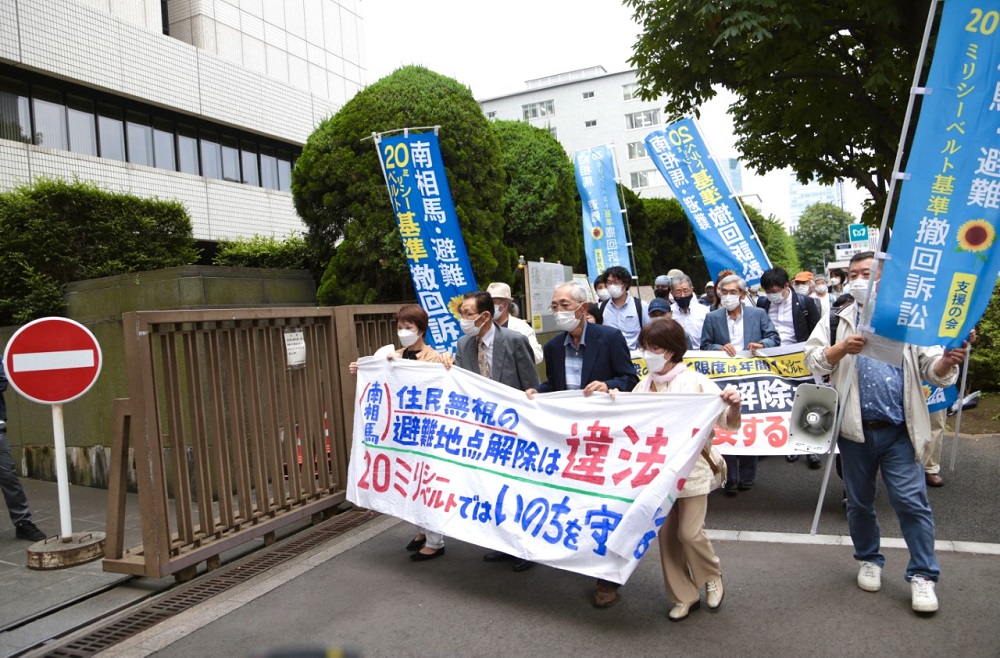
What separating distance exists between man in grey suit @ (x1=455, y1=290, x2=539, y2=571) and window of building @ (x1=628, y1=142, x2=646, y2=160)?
52786 mm

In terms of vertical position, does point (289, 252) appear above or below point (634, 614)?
above

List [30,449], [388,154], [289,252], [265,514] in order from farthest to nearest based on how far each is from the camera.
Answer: [289,252] < [30,449] < [388,154] < [265,514]

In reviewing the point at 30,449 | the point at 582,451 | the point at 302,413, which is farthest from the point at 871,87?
the point at 30,449

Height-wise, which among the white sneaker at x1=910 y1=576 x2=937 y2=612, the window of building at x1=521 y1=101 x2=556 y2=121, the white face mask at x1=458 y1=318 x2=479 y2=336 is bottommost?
the white sneaker at x1=910 y1=576 x2=937 y2=612

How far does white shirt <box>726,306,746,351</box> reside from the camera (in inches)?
274

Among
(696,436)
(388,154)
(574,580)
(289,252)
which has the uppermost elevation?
(388,154)

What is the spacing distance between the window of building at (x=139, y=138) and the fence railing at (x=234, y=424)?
1349 centimetres

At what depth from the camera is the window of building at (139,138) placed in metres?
17.5

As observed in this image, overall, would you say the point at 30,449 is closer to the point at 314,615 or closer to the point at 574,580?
the point at 314,615

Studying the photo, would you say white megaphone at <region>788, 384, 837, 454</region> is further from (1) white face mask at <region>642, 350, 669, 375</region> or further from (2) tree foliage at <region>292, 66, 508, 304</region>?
(2) tree foliage at <region>292, 66, 508, 304</region>

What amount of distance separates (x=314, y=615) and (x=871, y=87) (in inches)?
A: 347

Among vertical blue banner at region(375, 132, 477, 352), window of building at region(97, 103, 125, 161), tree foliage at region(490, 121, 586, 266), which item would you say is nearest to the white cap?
vertical blue banner at region(375, 132, 477, 352)

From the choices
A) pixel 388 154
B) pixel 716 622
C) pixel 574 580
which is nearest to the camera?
pixel 716 622

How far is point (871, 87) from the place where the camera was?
9.04 m
